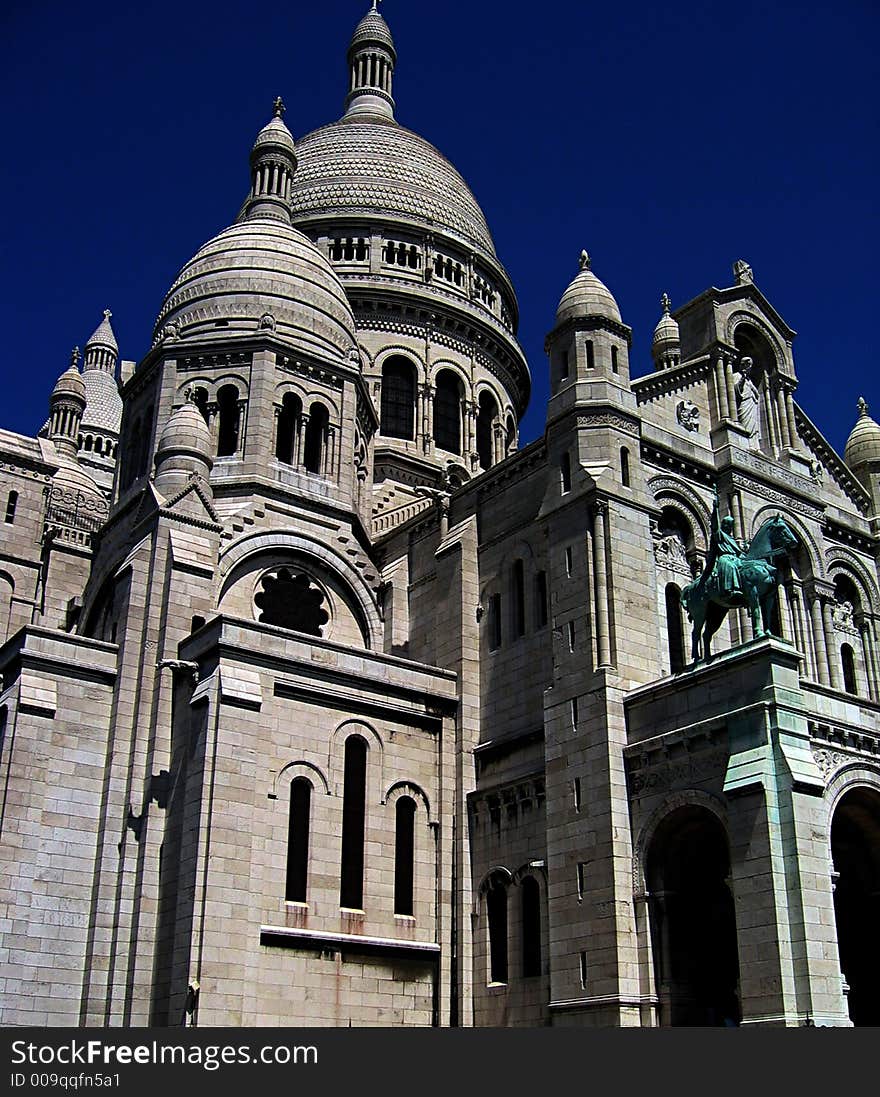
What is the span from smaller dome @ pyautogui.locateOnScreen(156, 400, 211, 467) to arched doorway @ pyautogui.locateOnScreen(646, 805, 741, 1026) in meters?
19.5

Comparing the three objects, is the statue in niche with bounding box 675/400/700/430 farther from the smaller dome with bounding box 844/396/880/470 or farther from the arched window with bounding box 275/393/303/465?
the arched window with bounding box 275/393/303/465

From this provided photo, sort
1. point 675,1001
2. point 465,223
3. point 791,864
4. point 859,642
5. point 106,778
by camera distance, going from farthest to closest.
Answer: point 465,223 < point 859,642 < point 106,778 < point 675,1001 < point 791,864

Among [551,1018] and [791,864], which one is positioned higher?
[791,864]

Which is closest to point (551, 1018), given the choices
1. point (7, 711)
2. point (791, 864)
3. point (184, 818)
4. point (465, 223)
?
point (791, 864)

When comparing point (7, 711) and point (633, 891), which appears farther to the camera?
point (7, 711)

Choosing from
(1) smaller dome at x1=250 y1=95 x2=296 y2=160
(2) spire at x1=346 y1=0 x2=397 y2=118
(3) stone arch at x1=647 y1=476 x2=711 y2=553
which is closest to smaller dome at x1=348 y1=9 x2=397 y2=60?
(2) spire at x1=346 y1=0 x2=397 y2=118

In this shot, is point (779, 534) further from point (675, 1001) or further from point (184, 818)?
point (184, 818)

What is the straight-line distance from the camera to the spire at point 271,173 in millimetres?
53781

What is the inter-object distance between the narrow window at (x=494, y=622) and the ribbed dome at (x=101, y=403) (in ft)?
153

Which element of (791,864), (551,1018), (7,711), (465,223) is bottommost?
(551,1018)

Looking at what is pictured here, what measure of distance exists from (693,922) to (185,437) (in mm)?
21724

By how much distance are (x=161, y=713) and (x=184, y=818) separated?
11.5ft

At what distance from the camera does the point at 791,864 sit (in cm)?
2727

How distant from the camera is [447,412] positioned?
60500 millimetres
